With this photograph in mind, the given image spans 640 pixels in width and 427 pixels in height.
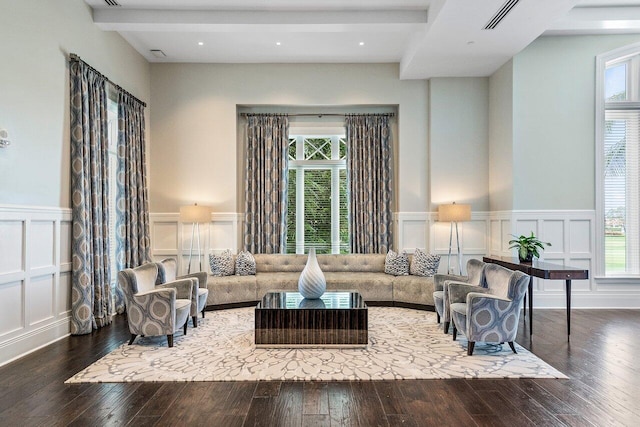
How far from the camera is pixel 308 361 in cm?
361

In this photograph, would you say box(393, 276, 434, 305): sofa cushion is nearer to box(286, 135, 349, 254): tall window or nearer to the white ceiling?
box(286, 135, 349, 254): tall window

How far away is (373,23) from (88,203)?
4.45 meters

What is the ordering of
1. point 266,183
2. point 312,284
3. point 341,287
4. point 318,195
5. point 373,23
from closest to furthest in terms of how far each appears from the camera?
point 312,284 → point 373,23 → point 341,287 → point 266,183 → point 318,195

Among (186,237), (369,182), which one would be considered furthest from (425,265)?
(186,237)

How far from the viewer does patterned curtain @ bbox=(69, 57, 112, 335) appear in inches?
178

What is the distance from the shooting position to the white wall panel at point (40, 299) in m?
3.96

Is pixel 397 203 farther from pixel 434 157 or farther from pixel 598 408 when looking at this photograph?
pixel 598 408

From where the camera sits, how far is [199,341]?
423cm

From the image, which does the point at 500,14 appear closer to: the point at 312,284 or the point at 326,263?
the point at 312,284

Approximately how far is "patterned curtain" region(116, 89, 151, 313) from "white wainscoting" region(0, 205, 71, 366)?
1137 millimetres

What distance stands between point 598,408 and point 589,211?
414 cm

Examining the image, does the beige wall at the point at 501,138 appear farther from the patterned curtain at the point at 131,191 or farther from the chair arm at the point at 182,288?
the patterned curtain at the point at 131,191

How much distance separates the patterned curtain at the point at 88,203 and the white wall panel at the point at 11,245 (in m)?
0.72

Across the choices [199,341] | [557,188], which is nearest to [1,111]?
[199,341]
